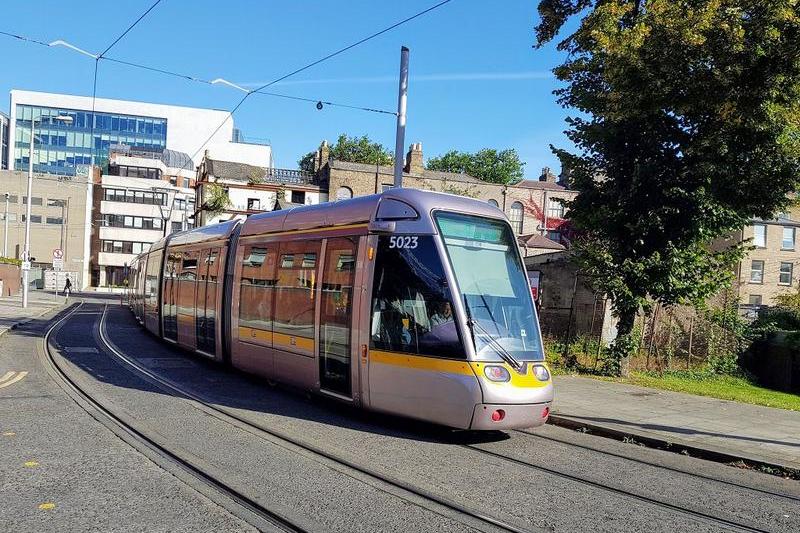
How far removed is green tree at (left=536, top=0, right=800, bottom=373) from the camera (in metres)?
12.9

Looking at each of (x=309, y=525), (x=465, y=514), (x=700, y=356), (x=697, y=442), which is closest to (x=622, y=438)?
(x=697, y=442)

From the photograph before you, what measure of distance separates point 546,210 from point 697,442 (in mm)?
53327

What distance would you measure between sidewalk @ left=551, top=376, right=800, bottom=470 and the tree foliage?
6624 cm

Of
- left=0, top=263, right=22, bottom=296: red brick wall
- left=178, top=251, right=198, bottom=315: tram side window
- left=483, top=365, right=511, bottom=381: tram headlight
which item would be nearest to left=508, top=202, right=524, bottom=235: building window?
left=0, top=263, right=22, bottom=296: red brick wall

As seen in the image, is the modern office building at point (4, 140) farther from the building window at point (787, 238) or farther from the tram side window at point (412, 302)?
the tram side window at point (412, 302)

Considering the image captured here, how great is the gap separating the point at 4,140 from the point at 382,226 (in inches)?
4801

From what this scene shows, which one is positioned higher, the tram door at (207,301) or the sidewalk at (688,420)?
the tram door at (207,301)

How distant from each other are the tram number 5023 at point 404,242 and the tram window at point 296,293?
6.08 ft

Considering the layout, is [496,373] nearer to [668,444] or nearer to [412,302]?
[412,302]

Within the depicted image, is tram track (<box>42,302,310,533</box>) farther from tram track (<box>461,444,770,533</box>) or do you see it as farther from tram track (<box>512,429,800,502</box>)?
tram track (<box>512,429,800,502</box>)

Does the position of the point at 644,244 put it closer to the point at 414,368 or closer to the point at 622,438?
the point at 622,438

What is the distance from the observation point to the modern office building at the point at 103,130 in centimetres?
10131

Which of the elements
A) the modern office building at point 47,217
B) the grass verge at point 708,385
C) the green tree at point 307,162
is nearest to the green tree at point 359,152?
the green tree at point 307,162

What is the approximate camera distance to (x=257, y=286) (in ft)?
40.2
